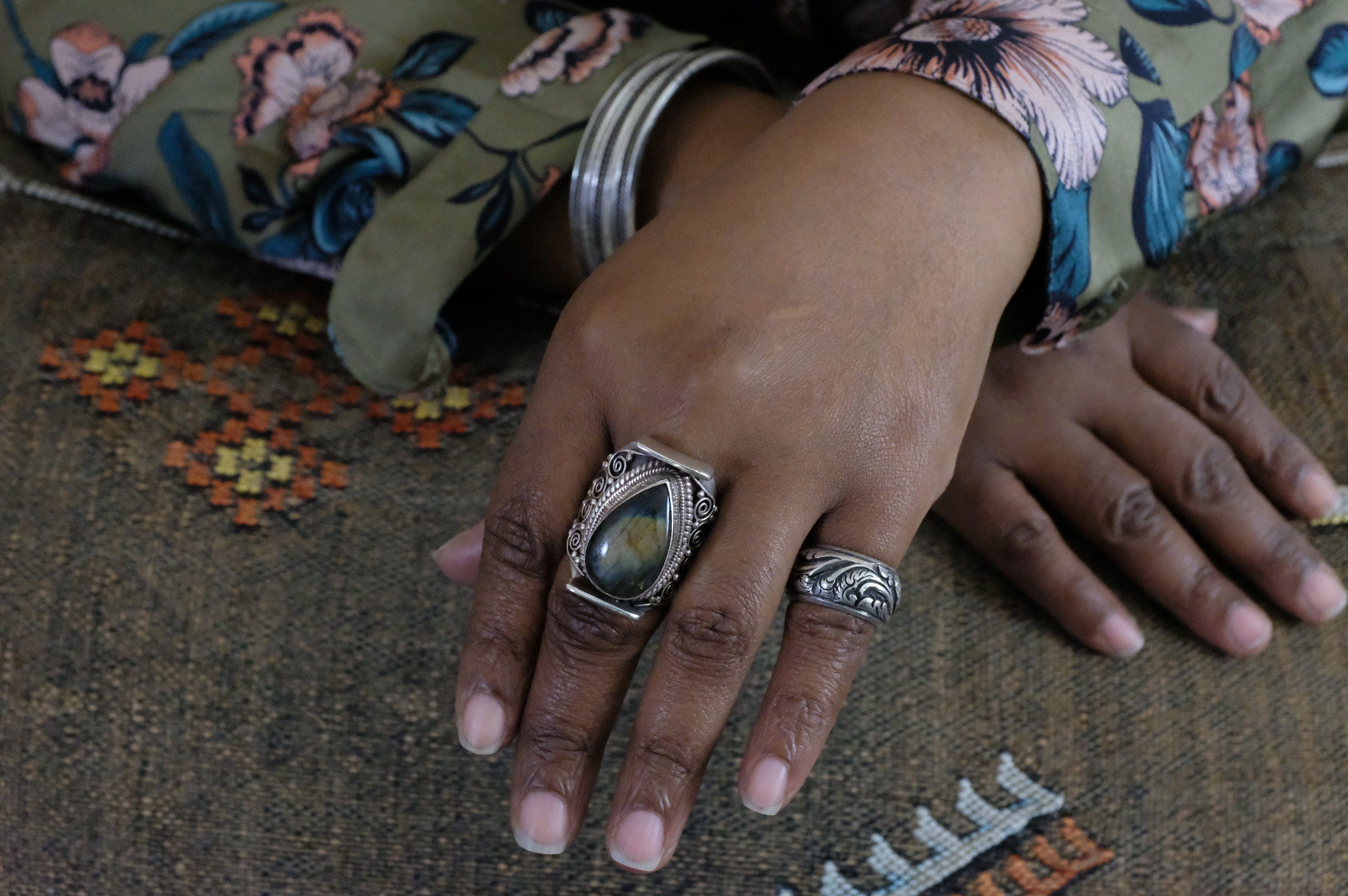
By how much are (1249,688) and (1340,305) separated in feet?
1.28

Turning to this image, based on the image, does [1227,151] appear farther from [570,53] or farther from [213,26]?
[213,26]

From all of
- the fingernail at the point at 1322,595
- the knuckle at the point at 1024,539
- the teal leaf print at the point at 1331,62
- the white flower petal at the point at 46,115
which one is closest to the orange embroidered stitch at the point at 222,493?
the white flower petal at the point at 46,115

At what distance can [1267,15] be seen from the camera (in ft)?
2.66

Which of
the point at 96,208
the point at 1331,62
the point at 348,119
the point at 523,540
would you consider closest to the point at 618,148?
the point at 348,119

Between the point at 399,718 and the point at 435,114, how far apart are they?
0.46m

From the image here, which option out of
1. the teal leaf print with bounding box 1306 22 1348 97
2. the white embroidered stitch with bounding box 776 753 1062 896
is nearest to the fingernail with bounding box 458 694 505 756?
the white embroidered stitch with bounding box 776 753 1062 896

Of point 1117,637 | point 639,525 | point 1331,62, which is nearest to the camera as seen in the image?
point 639,525

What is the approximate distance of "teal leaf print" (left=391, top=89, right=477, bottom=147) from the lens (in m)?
0.79

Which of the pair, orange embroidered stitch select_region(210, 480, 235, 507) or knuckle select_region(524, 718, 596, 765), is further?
orange embroidered stitch select_region(210, 480, 235, 507)

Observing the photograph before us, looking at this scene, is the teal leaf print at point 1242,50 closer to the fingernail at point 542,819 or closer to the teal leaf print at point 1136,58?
the teal leaf print at point 1136,58

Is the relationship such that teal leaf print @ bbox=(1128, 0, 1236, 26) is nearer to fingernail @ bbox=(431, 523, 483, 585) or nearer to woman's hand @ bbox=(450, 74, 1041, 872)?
woman's hand @ bbox=(450, 74, 1041, 872)

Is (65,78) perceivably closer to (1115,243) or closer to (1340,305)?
(1115,243)

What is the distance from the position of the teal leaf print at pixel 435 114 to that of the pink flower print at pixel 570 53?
0.12ft

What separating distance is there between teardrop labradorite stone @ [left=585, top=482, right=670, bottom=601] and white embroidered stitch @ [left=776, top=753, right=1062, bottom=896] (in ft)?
0.95
